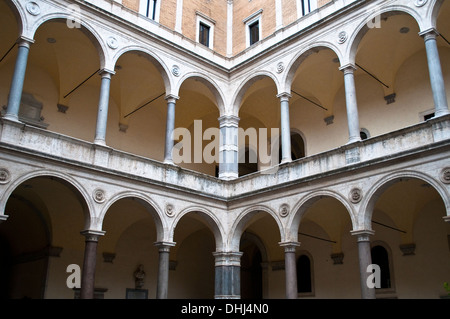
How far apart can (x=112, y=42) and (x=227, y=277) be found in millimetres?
7600

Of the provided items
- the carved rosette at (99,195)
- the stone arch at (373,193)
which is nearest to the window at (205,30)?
the carved rosette at (99,195)

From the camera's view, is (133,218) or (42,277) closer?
(42,277)

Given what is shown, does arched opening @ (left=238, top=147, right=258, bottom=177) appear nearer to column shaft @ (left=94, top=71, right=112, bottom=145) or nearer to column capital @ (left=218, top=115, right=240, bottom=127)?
column capital @ (left=218, top=115, right=240, bottom=127)

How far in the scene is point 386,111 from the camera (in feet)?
49.5

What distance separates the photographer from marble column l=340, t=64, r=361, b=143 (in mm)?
12211

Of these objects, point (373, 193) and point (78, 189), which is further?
point (78, 189)

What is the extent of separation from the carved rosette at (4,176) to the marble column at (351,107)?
818cm

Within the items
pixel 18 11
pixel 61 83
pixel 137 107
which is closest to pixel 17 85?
pixel 18 11

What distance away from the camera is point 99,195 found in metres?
11.9

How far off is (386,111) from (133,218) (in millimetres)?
8848

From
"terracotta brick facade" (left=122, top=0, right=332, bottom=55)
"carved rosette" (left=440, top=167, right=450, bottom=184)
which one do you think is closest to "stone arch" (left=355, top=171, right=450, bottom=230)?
"carved rosette" (left=440, top=167, right=450, bottom=184)

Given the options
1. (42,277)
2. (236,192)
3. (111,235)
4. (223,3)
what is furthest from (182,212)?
(223,3)

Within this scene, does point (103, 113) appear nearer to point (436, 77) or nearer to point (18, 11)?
point (18, 11)

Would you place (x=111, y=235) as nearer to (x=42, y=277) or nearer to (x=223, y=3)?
(x=42, y=277)
